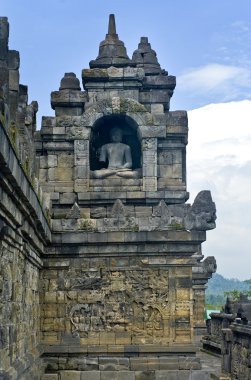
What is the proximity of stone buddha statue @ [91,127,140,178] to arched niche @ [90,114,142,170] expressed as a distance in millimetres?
267

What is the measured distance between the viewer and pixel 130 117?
16344 millimetres

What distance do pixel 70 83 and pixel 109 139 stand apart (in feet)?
5.87

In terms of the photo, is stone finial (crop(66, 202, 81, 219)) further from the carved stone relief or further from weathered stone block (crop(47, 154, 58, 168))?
weathered stone block (crop(47, 154, 58, 168))

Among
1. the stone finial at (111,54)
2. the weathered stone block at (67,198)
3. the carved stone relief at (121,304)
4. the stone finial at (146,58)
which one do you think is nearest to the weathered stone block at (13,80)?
the carved stone relief at (121,304)

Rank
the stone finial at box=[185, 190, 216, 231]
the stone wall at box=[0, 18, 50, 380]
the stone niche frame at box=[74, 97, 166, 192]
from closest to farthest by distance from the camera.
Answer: the stone wall at box=[0, 18, 50, 380], the stone finial at box=[185, 190, 216, 231], the stone niche frame at box=[74, 97, 166, 192]

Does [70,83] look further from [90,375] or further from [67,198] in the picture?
[90,375]

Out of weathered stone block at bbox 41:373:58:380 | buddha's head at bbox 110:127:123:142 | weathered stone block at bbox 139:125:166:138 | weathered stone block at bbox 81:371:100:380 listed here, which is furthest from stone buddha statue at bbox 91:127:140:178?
weathered stone block at bbox 41:373:58:380

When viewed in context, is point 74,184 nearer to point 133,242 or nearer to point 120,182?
point 120,182

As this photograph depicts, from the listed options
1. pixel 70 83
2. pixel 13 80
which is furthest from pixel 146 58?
pixel 13 80

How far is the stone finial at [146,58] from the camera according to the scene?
57.9 feet

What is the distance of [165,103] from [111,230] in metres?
4.08

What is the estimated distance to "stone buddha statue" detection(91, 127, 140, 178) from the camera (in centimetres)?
1616

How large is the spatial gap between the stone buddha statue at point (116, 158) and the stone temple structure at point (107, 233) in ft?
0.09

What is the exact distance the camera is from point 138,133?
1647 cm
